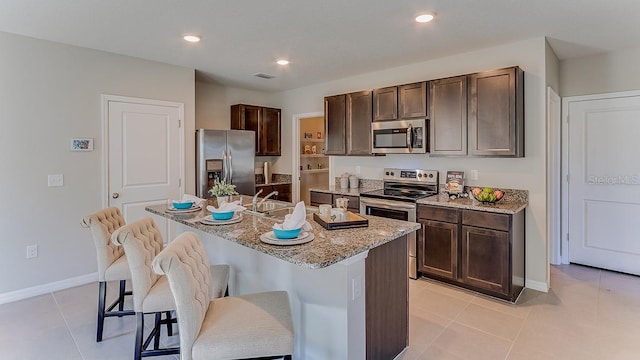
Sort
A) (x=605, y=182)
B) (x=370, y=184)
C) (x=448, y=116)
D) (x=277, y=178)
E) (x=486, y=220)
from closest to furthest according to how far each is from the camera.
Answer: (x=486, y=220)
(x=448, y=116)
(x=605, y=182)
(x=370, y=184)
(x=277, y=178)

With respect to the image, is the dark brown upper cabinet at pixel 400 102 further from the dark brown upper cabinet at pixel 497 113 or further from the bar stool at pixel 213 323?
the bar stool at pixel 213 323

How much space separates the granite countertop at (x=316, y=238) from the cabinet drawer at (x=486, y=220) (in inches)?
53.2

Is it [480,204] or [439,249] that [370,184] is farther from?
[480,204]

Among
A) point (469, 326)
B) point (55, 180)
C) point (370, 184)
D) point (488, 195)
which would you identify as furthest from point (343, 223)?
point (55, 180)

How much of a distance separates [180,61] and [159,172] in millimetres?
1377

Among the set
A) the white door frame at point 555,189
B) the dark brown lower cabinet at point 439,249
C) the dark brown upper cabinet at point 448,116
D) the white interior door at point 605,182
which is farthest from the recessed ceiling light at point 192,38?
the white interior door at point 605,182

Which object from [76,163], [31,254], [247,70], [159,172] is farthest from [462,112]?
[31,254]

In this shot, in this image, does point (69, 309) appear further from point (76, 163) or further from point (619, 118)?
point (619, 118)

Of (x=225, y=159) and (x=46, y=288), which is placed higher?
(x=225, y=159)

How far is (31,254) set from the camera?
345 centimetres

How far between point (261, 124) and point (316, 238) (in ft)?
14.0

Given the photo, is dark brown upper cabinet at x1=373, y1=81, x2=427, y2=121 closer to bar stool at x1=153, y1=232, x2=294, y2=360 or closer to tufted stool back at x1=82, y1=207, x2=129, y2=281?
bar stool at x1=153, y1=232, x2=294, y2=360

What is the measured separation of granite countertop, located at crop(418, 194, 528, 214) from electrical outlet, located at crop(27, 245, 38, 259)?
12.9 feet

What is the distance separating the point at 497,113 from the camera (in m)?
3.39
